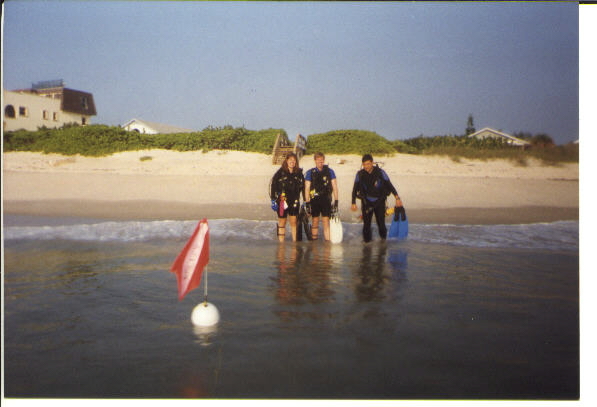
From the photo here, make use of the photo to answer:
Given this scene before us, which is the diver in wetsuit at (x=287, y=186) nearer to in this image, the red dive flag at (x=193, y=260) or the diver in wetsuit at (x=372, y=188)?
the diver in wetsuit at (x=372, y=188)

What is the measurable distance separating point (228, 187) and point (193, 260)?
844cm

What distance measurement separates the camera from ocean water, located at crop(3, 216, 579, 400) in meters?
3.09

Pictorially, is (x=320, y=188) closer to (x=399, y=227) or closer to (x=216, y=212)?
(x=399, y=227)

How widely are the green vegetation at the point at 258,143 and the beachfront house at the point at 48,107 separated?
16.5 inches

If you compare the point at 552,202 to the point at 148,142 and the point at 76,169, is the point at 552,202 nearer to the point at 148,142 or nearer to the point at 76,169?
the point at 148,142

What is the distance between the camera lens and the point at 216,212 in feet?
33.5

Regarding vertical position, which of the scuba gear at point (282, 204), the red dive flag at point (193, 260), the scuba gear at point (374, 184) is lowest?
the red dive flag at point (193, 260)

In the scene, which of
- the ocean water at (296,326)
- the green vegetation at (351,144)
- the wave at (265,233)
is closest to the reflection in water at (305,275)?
the ocean water at (296,326)

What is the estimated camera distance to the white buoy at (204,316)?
3.78m

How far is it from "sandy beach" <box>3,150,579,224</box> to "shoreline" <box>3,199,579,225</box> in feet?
0.07

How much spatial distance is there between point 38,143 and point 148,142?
131 inches

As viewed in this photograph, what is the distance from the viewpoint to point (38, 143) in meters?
10.6

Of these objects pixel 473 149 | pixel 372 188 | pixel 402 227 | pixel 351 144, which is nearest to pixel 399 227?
pixel 402 227

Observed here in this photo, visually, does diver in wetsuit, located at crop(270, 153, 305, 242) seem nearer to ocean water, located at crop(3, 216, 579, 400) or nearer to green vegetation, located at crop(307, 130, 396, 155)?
ocean water, located at crop(3, 216, 579, 400)
